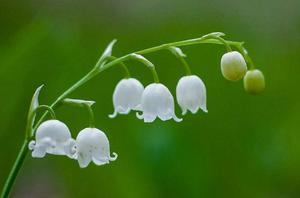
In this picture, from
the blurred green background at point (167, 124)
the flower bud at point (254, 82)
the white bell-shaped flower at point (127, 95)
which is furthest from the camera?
the blurred green background at point (167, 124)

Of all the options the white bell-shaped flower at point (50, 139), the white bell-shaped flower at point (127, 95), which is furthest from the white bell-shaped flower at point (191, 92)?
the white bell-shaped flower at point (50, 139)

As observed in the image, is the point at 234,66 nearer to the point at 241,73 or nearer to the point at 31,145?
the point at 241,73

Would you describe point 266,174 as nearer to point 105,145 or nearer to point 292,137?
point 292,137

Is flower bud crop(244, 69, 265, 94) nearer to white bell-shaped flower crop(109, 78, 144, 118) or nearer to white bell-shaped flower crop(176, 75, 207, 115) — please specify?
white bell-shaped flower crop(176, 75, 207, 115)

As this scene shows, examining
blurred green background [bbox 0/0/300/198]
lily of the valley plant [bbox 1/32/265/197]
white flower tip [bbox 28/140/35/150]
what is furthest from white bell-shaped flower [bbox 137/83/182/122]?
blurred green background [bbox 0/0/300/198]

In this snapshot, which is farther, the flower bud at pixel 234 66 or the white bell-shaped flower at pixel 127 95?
the white bell-shaped flower at pixel 127 95

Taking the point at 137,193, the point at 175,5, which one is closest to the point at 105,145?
the point at 137,193

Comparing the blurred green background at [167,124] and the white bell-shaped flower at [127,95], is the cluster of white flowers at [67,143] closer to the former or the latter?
the white bell-shaped flower at [127,95]
